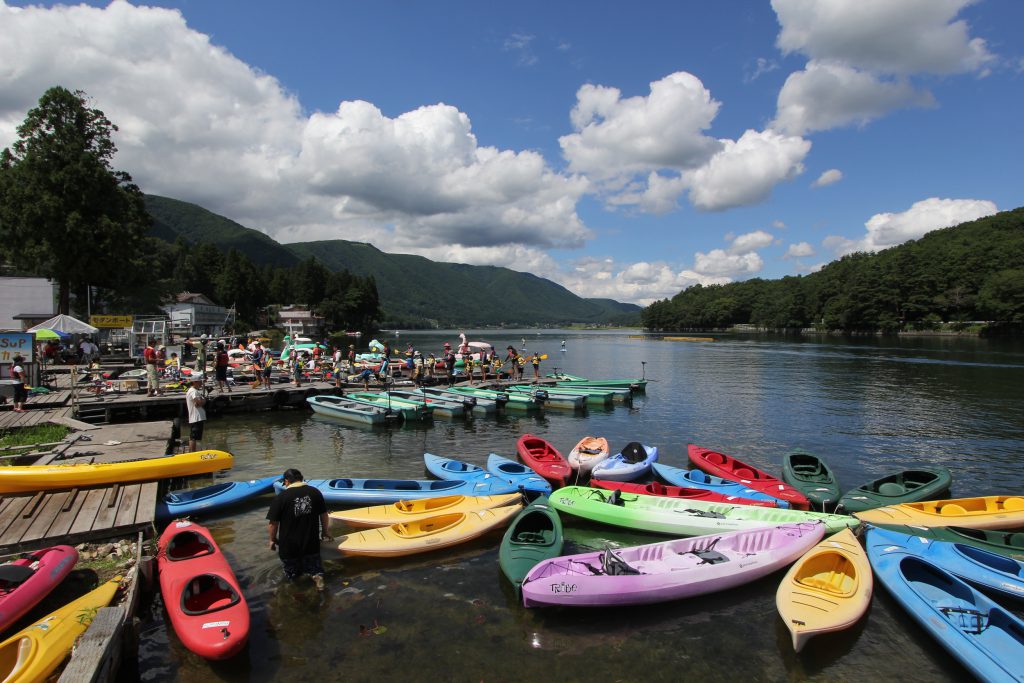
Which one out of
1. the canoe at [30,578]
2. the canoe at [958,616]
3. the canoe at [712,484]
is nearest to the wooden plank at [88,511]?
the canoe at [30,578]

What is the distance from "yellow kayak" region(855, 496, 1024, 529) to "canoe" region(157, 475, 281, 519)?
15716 millimetres

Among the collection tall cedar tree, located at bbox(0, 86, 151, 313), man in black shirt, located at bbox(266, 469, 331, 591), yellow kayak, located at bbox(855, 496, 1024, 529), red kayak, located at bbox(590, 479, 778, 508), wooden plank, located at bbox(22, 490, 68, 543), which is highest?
tall cedar tree, located at bbox(0, 86, 151, 313)

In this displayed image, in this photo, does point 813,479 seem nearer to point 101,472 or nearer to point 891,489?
point 891,489

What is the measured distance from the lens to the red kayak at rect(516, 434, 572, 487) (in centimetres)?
1677

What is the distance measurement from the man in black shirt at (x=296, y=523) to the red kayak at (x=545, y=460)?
28.6 feet

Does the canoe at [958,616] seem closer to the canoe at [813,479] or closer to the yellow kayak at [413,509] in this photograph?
the canoe at [813,479]

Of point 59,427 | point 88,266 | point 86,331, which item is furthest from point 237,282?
point 59,427

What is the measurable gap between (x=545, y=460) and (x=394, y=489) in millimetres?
5700

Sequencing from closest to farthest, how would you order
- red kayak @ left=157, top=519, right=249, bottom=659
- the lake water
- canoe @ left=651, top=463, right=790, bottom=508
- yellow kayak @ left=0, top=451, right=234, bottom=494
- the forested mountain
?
red kayak @ left=157, top=519, right=249, bottom=659 < the lake water < yellow kayak @ left=0, top=451, right=234, bottom=494 < canoe @ left=651, top=463, right=790, bottom=508 < the forested mountain

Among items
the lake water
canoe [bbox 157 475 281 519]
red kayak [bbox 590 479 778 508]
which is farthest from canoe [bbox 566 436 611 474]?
canoe [bbox 157 475 281 519]

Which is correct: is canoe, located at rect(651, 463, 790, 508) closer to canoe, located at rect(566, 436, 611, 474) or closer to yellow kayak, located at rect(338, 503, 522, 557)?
canoe, located at rect(566, 436, 611, 474)

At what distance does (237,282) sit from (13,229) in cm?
7561

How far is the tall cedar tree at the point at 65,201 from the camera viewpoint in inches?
1446

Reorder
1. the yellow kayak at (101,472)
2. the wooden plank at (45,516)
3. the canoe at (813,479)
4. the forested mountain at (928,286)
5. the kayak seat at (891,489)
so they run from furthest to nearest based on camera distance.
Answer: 1. the forested mountain at (928,286)
2. the kayak seat at (891,489)
3. the canoe at (813,479)
4. the yellow kayak at (101,472)
5. the wooden plank at (45,516)
